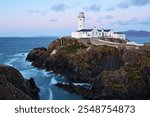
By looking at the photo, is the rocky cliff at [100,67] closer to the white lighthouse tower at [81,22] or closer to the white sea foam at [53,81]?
the white sea foam at [53,81]

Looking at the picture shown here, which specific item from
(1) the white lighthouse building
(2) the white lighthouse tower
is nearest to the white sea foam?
(1) the white lighthouse building

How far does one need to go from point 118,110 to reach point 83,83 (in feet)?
74.6

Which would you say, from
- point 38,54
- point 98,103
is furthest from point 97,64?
point 98,103

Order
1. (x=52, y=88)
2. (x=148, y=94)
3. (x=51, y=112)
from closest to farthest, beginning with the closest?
(x=51, y=112), (x=148, y=94), (x=52, y=88)

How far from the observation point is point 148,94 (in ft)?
75.6

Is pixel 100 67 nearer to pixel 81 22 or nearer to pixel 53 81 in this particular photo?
pixel 53 81

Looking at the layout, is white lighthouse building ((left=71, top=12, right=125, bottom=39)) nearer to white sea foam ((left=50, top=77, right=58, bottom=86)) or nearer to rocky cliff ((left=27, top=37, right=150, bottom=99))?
rocky cliff ((left=27, top=37, right=150, bottom=99))

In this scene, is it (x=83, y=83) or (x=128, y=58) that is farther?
(x=128, y=58)

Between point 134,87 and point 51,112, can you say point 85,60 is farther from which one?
point 51,112

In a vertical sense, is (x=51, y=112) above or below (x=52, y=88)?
above

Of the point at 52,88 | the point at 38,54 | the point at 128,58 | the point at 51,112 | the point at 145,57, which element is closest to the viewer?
the point at 51,112

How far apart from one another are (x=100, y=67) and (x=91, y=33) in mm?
19697

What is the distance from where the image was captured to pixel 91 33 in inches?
1986

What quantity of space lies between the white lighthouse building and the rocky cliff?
653 cm
